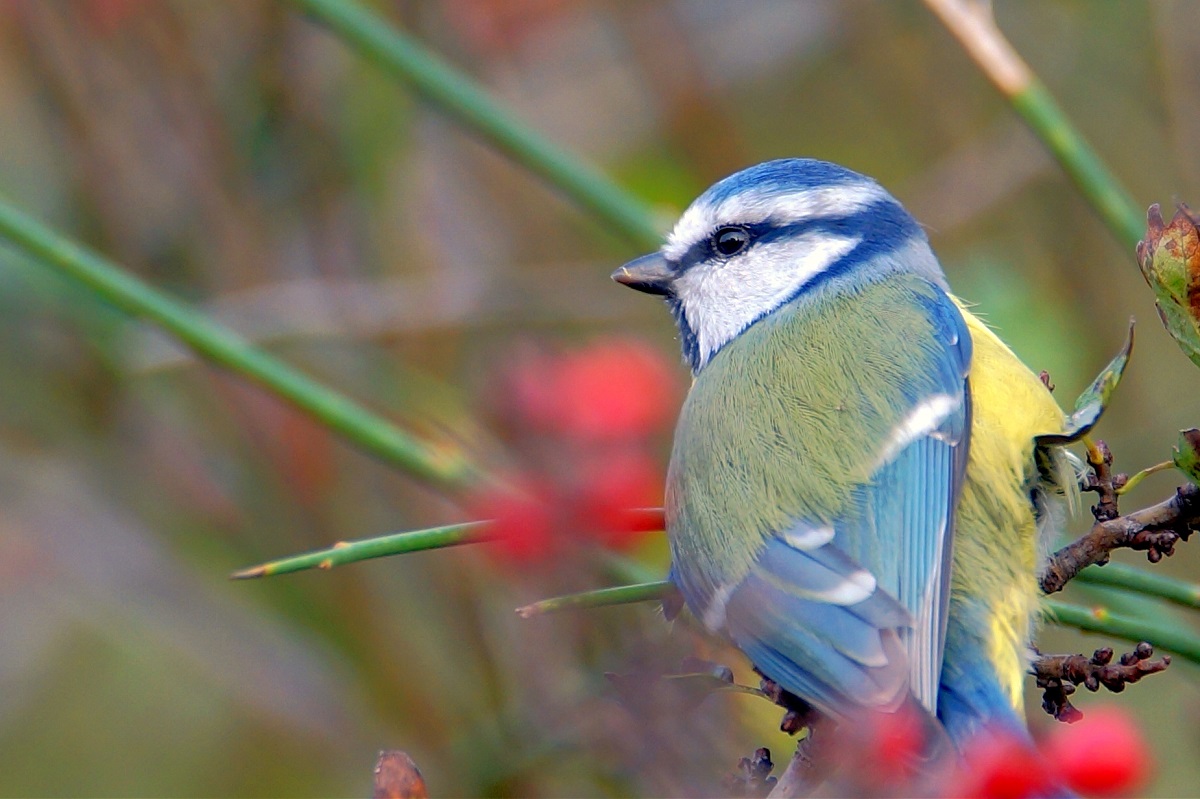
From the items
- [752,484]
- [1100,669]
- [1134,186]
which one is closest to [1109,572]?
[1100,669]

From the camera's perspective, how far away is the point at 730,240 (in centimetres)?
208

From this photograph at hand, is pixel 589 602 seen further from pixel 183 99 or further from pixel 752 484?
pixel 183 99

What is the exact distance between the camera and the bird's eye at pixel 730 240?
208 centimetres

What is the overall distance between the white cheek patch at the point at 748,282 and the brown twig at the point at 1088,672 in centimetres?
74

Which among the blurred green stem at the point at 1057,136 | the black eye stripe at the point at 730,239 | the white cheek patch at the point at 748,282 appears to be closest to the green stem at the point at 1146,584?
the blurred green stem at the point at 1057,136

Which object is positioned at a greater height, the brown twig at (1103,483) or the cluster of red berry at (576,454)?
the cluster of red berry at (576,454)

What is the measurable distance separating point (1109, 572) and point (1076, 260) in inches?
77.6

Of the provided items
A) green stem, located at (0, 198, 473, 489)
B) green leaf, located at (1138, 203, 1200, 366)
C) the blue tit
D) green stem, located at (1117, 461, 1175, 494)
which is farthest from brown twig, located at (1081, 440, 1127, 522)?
green stem, located at (0, 198, 473, 489)

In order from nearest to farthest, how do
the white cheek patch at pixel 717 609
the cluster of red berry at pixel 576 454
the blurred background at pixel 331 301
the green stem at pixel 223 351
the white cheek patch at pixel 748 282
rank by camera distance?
the cluster of red berry at pixel 576 454
the white cheek patch at pixel 717 609
the green stem at pixel 223 351
the white cheek patch at pixel 748 282
the blurred background at pixel 331 301

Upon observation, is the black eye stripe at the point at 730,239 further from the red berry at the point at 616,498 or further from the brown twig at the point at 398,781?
the brown twig at the point at 398,781

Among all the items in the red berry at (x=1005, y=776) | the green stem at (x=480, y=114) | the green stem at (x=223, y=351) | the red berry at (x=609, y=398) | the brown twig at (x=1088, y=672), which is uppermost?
the green stem at (x=480, y=114)

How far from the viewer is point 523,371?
5.67ft

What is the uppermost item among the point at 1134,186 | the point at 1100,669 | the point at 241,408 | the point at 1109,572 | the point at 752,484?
the point at 1134,186

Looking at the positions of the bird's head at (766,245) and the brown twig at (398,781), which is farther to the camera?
the bird's head at (766,245)
